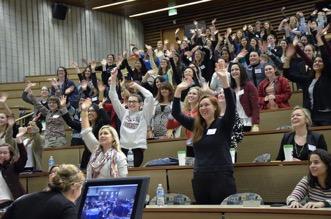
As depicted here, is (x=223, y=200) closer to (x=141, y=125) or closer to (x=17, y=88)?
(x=141, y=125)

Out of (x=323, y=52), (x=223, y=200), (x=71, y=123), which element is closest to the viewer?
(x=223, y=200)

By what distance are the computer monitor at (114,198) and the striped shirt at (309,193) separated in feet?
4.85

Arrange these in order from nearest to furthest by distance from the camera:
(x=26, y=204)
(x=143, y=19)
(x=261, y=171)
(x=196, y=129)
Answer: (x=26, y=204), (x=196, y=129), (x=261, y=171), (x=143, y=19)

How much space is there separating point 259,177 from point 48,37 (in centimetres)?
954

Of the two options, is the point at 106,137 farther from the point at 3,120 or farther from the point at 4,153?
the point at 3,120

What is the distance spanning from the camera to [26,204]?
2.20 meters

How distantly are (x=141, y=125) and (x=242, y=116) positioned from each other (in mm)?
1027

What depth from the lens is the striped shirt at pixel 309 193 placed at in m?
3.20

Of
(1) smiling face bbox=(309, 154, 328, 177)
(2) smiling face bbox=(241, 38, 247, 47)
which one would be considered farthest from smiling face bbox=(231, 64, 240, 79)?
(2) smiling face bbox=(241, 38, 247, 47)

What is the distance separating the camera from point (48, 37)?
41.4ft

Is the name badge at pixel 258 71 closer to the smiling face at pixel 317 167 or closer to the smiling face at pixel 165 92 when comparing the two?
the smiling face at pixel 165 92

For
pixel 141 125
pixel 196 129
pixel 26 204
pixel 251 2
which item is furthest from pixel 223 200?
pixel 251 2

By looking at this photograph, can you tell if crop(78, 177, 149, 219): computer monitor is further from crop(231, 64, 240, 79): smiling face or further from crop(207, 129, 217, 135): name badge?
crop(231, 64, 240, 79): smiling face

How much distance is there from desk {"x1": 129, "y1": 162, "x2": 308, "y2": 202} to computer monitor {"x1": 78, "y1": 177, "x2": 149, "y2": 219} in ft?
6.88
